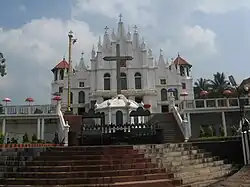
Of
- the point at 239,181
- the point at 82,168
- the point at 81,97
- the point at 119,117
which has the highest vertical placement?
the point at 81,97

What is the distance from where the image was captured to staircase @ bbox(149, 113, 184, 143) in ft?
81.7

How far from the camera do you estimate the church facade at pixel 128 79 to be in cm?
4338

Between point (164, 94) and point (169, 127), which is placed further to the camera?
point (164, 94)

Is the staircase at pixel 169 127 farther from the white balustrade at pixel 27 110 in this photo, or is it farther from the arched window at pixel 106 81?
the arched window at pixel 106 81

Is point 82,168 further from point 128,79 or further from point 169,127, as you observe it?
point 128,79

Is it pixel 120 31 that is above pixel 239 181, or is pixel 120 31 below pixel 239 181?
above

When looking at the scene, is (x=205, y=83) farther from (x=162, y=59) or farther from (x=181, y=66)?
(x=162, y=59)

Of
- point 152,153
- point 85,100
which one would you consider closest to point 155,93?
point 85,100

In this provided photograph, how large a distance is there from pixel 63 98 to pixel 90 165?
111 feet

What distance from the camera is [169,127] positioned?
27969 mm

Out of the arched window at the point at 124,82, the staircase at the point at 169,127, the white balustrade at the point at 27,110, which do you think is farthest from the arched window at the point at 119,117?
the arched window at the point at 124,82

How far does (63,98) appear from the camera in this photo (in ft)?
144

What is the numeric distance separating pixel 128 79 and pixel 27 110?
18.5 m

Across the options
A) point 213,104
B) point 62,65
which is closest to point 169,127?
point 213,104
